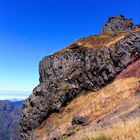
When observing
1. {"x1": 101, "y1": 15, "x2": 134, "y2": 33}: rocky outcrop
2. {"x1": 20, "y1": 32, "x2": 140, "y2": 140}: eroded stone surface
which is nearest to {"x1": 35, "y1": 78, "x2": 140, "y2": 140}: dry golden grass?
{"x1": 20, "y1": 32, "x2": 140, "y2": 140}: eroded stone surface

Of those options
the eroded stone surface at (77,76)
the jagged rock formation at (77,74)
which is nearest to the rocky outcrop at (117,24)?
the jagged rock formation at (77,74)

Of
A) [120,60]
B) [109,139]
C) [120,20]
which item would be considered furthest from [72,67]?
[109,139]

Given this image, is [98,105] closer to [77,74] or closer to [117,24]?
[77,74]

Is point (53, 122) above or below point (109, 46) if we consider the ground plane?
below

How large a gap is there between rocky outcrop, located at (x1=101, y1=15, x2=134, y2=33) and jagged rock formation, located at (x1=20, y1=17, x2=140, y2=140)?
1344 inches

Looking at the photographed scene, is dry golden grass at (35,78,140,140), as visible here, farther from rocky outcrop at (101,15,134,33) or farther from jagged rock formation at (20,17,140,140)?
rocky outcrop at (101,15,134,33)

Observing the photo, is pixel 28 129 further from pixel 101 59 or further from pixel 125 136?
pixel 125 136

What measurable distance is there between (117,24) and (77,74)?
44030mm

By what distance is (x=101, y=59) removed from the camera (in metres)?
68.5

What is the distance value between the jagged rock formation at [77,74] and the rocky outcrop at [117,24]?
34134mm

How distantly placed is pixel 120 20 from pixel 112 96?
6208cm

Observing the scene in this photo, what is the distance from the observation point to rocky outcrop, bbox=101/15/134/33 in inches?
4259

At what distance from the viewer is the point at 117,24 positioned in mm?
109000

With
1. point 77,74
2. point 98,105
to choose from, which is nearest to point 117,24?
point 77,74
